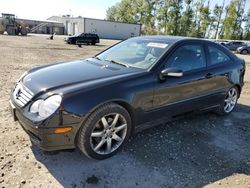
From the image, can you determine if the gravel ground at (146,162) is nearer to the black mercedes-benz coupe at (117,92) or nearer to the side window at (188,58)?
the black mercedes-benz coupe at (117,92)

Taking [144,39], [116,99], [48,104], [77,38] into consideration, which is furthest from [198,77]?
[77,38]

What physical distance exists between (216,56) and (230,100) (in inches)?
43.9

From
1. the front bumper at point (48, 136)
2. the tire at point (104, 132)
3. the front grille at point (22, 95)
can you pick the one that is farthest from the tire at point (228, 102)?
the front grille at point (22, 95)

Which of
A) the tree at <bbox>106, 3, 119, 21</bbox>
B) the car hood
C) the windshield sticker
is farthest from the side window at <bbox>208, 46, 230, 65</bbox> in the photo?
the tree at <bbox>106, 3, 119, 21</bbox>

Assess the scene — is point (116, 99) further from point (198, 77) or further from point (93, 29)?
point (93, 29)

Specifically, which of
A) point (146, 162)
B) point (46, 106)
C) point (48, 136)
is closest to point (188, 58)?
point (146, 162)

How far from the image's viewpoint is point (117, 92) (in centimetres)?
327

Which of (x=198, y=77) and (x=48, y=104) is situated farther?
(x=198, y=77)

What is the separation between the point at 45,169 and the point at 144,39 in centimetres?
272

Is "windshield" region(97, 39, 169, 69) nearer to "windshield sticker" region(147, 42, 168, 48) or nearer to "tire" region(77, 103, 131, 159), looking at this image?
"windshield sticker" region(147, 42, 168, 48)

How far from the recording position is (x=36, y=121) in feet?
9.42

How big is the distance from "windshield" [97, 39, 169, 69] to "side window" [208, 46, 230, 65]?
1.09 metres

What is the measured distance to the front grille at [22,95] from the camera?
124 inches

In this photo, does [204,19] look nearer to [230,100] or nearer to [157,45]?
[230,100]
